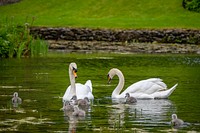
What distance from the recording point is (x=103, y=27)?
234 feet

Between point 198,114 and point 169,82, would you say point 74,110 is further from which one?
point 169,82

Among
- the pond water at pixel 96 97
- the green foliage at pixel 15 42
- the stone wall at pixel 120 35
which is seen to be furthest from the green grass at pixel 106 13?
the pond water at pixel 96 97

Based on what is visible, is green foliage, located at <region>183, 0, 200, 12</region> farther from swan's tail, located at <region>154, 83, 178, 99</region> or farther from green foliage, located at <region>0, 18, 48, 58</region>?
swan's tail, located at <region>154, 83, 178, 99</region>

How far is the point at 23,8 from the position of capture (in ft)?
283

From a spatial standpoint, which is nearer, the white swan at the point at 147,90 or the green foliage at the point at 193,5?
the white swan at the point at 147,90

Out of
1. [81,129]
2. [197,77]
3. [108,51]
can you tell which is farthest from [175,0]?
[81,129]

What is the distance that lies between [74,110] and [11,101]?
339 centimetres

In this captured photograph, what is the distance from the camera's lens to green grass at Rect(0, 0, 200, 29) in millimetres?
73312

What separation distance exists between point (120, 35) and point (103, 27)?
8.08 ft

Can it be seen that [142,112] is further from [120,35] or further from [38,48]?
[120,35]

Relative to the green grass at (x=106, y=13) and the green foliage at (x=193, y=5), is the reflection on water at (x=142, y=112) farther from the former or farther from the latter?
the green foliage at (x=193, y=5)

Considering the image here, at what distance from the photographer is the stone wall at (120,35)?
68500mm

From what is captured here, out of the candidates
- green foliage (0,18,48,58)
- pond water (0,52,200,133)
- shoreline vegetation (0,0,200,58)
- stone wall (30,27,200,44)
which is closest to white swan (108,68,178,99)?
pond water (0,52,200,133)

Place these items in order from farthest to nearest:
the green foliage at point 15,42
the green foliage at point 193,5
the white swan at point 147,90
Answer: the green foliage at point 193,5
the green foliage at point 15,42
the white swan at point 147,90
